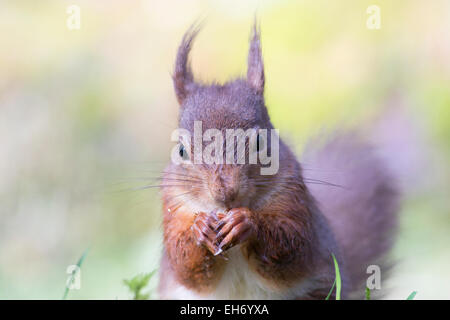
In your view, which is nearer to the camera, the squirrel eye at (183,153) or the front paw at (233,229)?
the front paw at (233,229)

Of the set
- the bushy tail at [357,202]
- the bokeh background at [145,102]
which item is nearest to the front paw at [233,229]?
the bushy tail at [357,202]

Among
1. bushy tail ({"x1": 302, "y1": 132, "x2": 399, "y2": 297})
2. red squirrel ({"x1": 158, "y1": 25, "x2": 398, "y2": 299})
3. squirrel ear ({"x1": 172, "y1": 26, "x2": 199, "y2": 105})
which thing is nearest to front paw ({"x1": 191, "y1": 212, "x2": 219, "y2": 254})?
red squirrel ({"x1": 158, "y1": 25, "x2": 398, "y2": 299})

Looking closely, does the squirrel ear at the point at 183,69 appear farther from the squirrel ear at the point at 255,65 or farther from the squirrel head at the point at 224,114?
the squirrel ear at the point at 255,65

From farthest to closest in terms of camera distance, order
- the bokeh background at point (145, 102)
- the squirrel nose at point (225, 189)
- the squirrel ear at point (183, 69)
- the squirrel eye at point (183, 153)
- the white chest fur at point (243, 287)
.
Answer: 1. the bokeh background at point (145, 102)
2. the squirrel ear at point (183, 69)
3. the white chest fur at point (243, 287)
4. the squirrel eye at point (183, 153)
5. the squirrel nose at point (225, 189)

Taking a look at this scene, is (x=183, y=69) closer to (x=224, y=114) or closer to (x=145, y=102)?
(x=224, y=114)

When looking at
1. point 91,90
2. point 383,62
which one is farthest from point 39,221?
point 383,62

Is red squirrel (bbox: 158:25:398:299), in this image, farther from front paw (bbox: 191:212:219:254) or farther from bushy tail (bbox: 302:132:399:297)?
bushy tail (bbox: 302:132:399:297)
